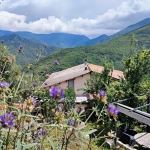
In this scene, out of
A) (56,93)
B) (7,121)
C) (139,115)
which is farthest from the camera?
(139,115)

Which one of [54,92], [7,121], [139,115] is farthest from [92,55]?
[7,121]

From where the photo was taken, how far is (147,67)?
9016 millimetres

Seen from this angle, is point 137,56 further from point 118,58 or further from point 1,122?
point 118,58

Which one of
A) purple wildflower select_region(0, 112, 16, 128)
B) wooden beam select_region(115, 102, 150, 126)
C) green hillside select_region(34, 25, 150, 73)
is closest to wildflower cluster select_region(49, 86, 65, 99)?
purple wildflower select_region(0, 112, 16, 128)

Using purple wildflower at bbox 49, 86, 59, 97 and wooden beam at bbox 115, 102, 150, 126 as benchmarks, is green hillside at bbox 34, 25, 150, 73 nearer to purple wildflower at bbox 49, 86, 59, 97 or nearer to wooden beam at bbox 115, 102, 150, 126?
wooden beam at bbox 115, 102, 150, 126

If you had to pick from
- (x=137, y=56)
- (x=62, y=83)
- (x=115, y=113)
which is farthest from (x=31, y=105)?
(x=62, y=83)

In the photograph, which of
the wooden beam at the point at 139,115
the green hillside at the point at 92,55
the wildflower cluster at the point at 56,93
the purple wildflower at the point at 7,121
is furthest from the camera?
the green hillside at the point at 92,55

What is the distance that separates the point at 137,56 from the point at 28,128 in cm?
832

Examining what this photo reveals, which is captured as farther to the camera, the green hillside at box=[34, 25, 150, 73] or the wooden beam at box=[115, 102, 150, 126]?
the green hillside at box=[34, 25, 150, 73]

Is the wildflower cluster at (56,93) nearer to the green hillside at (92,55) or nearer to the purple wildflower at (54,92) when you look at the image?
the purple wildflower at (54,92)

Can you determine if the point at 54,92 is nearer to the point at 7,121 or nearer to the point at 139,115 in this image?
the point at 7,121

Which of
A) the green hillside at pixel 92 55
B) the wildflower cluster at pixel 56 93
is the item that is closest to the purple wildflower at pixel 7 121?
the wildflower cluster at pixel 56 93

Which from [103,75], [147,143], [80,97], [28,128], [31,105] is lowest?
[80,97]

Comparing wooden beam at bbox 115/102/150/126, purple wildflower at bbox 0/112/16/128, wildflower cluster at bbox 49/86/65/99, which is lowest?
wooden beam at bbox 115/102/150/126
